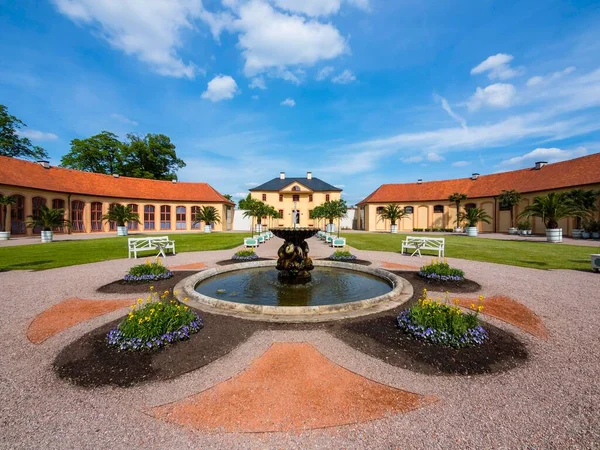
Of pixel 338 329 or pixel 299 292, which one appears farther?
pixel 299 292

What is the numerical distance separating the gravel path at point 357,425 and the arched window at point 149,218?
33639mm

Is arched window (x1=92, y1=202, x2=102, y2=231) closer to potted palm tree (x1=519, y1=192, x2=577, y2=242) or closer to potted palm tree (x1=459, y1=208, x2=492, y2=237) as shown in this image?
potted palm tree (x1=459, y1=208, x2=492, y2=237)

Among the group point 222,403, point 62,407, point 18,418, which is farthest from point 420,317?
point 18,418

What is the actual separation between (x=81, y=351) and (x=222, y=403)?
2.67 metres

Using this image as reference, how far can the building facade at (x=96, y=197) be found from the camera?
24.9 metres

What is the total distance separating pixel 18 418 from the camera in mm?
2697

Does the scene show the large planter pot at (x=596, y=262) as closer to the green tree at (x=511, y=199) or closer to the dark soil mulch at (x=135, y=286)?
the dark soil mulch at (x=135, y=286)

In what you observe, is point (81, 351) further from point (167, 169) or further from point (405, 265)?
point (167, 169)

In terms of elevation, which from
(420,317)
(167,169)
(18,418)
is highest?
(167,169)

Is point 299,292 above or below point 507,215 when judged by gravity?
below

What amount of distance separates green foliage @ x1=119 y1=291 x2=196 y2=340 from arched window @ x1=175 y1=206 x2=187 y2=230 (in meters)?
35.7

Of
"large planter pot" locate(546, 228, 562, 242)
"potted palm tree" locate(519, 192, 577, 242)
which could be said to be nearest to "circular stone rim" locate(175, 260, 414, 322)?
A: "large planter pot" locate(546, 228, 562, 242)

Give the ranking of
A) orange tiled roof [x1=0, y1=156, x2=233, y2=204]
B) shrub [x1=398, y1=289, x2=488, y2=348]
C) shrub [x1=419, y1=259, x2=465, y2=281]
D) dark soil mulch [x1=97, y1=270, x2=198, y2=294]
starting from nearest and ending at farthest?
1. shrub [x1=398, y1=289, x2=488, y2=348]
2. dark soil mulch [x1=97, y1=270, x2=198, y2=294]
3. shrub [x1=419, y1=259, x2=465, y2=281]
4. orange tiled roof [x1=0, y1=156, x2=233, y2=204]

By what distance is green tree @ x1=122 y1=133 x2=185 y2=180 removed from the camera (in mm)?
43656
